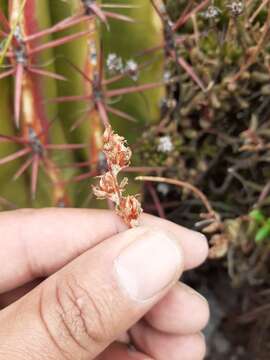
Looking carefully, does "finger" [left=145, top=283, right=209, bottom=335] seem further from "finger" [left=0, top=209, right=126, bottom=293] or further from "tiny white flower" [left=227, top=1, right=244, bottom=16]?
"tiny white flower" [left=227, top=1, right=244, bottom=16]

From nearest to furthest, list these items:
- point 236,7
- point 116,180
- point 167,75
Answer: point 116,180
point 236,7
point 167,75

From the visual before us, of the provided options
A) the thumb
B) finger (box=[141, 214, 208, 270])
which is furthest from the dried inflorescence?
finger (box=[141, 214, 208, 270])

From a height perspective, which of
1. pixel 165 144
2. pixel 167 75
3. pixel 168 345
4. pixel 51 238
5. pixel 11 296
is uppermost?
pixel 167 75

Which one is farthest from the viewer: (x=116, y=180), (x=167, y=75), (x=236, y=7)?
(x=167, y=75)

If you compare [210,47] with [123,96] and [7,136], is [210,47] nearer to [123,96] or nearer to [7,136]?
[123,96]

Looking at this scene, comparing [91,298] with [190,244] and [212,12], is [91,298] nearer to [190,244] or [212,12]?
[190,244]

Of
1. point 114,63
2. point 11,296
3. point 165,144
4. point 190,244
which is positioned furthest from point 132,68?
point 11,296

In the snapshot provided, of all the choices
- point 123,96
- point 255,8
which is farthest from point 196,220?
point 255,8
